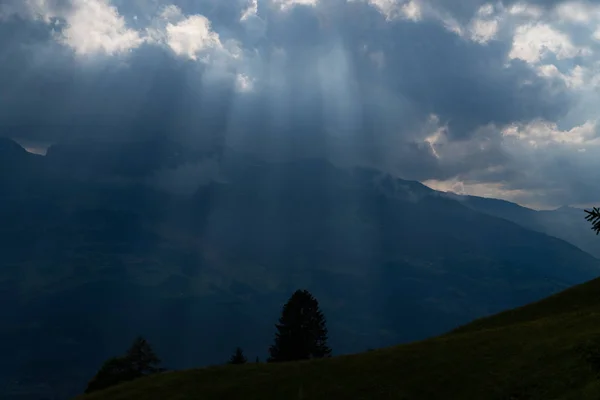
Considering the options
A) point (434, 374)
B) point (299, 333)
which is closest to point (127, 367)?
point (299, 333)

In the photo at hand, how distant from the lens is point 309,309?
327ft

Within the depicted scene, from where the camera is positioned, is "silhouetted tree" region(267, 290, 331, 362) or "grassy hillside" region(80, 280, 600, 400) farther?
"silhouetted tree" region(267, 290, 331, 362)

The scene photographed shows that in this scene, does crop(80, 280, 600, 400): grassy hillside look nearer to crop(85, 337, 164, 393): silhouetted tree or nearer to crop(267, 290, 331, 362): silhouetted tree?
crop(85, 337, 164, 393): silhouetted tree

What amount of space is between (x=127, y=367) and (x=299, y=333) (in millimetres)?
32803

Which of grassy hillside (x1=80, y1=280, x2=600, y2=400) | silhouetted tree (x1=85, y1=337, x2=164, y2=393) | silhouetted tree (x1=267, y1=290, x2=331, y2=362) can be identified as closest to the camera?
grassy hillside (x1=80, y1=280, x2=600, y2=400)

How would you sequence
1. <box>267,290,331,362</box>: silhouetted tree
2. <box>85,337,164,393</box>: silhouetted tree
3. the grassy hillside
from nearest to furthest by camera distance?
the grassy hillside
<box>85,337,164,393</box>: silhouetted tree
<box>267,290,331,362</box>: silhouetted tree

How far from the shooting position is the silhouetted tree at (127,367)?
243ft

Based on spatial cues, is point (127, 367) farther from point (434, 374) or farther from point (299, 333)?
point (434, 374)

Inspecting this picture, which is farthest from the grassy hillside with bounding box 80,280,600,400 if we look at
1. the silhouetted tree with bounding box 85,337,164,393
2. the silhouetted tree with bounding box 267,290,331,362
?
the silhouetted tree with bounding box 267,290,331,362

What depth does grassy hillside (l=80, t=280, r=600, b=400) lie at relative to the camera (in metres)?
37.5

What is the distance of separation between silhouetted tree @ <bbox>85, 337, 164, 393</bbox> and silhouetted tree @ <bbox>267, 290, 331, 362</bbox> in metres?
23.7

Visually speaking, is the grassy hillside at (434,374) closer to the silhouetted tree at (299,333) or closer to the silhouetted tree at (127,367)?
the silhouetted tree at (127,367)

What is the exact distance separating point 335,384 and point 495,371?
13779 mm

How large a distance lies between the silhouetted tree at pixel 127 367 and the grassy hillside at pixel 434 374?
24.0 meters
